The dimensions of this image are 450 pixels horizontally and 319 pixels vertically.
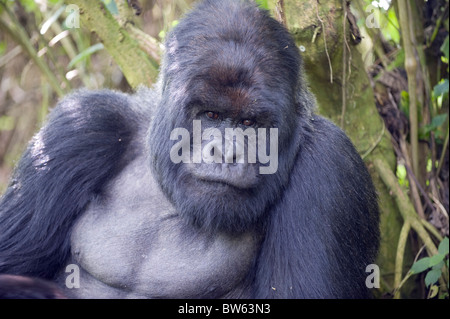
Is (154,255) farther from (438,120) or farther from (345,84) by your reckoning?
(438,120)

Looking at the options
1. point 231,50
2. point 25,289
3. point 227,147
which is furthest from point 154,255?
point 231,50

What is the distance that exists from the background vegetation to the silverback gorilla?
0.79 meters

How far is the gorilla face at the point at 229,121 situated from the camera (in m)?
3.25

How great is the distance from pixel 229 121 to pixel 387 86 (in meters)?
2.26

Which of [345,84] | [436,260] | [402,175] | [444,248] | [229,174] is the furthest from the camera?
[402,175]

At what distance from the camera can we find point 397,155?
4.95 meters

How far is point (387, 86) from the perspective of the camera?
5121mm

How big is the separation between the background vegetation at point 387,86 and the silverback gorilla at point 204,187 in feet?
2.59

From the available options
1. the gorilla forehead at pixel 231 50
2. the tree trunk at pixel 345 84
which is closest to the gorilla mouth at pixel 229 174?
the gorilla forehead at pixel 231 50

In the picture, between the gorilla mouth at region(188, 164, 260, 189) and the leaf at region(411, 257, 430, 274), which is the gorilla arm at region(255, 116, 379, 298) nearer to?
the gorilla mouth at region(188, 164, 260, 189)

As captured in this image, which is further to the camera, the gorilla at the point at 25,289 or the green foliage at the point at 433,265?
the green foliage at the point at 433,265

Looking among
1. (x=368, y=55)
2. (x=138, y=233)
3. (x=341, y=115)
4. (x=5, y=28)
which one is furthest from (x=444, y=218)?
(x=5, y=28)

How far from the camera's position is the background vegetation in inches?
171

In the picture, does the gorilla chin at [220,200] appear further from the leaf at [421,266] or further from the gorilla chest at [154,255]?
the leaf at [421,266]
